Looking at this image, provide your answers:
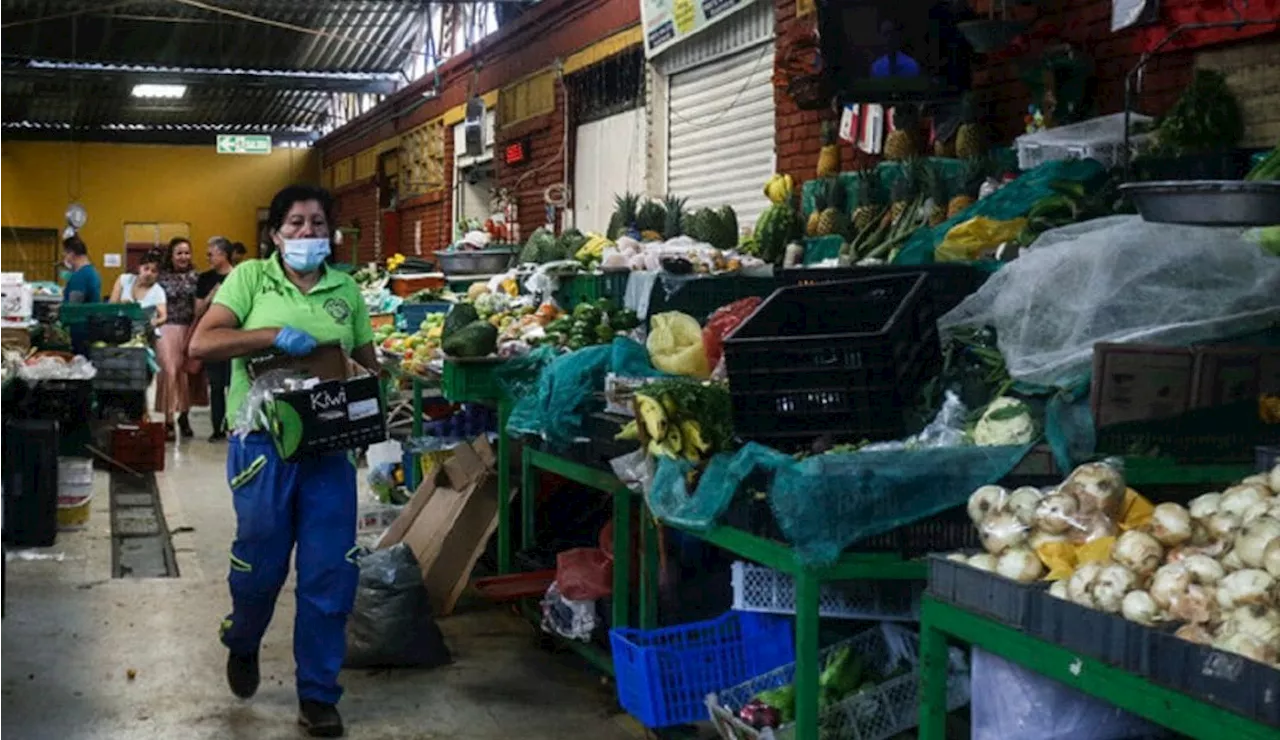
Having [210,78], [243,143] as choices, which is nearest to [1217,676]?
[210,78]

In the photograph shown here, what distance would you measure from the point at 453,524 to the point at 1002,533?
13.0ft

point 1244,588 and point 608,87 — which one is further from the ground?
point 608,87

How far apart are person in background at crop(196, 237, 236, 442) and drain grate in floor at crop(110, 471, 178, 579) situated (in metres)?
1.42

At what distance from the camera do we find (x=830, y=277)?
541cm

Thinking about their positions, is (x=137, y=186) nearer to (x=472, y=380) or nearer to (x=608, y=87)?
(x=608, y=87)

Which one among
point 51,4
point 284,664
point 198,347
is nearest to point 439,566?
point 284,664

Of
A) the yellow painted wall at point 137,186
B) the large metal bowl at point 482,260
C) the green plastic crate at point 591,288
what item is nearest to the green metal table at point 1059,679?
the green plastic crate at point 591,288

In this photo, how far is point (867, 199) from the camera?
320 inches

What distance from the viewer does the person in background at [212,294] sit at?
13.4m

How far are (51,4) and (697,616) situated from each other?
18.1 metres

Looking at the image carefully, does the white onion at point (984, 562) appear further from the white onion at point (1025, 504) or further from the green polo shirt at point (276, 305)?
the green polo shirt at point (276, 305)

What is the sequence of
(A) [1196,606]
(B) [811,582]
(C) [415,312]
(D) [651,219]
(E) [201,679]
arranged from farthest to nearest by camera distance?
(C) [415,312] → (D) [651,219] → (E) [201,679] → (B) [811,582] → (A) [1196,606]

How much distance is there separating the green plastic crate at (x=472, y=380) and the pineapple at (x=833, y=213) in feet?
6.14

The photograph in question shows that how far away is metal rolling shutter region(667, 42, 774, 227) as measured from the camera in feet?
36.0
